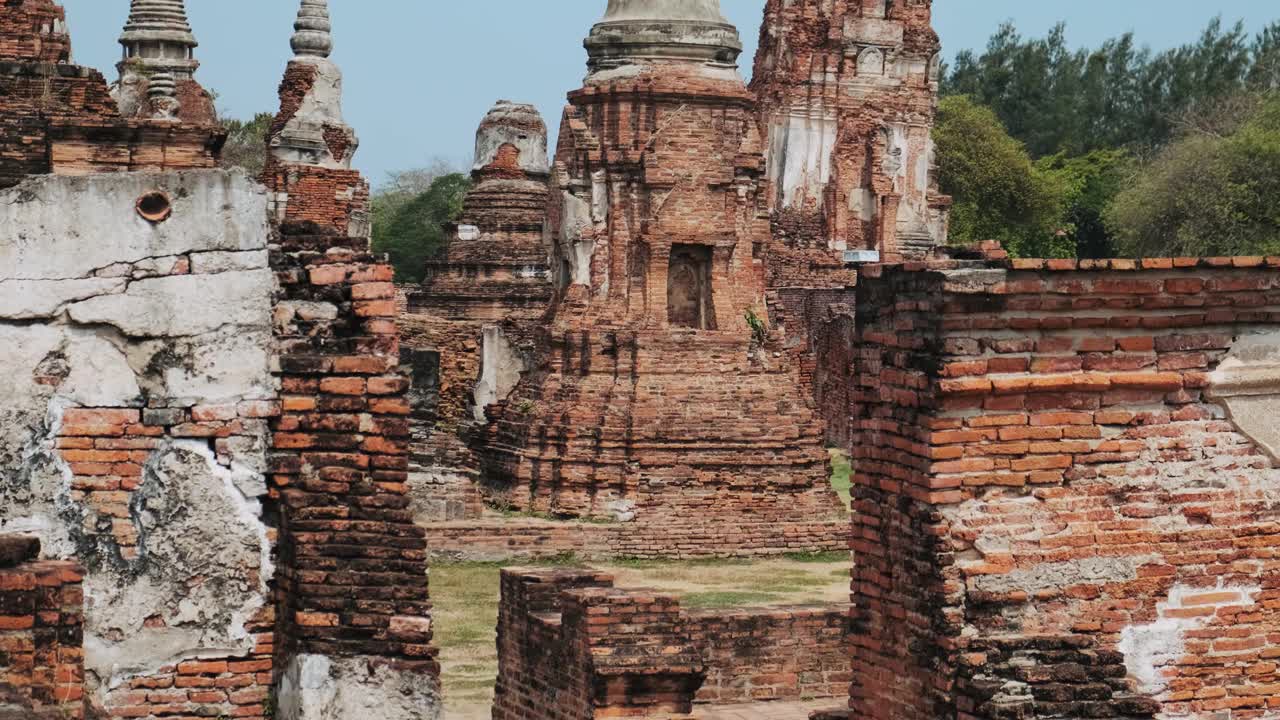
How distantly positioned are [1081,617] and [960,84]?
68551 mm

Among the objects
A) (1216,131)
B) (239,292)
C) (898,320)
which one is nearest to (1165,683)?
(898,320)

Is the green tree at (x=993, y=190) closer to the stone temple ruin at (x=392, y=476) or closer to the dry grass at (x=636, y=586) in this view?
the dry grass at (x=636, y=586)

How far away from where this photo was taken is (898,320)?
7758 millimetres

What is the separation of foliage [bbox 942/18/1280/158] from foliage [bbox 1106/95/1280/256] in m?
30.6

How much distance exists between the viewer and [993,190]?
53.2 meters

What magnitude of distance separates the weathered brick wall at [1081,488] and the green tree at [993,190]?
4477cm

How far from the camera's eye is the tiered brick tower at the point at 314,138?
29.7 meters

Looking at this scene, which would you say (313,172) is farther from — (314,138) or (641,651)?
(641,651)

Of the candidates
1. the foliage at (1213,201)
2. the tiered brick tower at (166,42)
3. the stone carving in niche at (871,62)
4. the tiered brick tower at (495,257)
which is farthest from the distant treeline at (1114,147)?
the tiered brick tower at (166,42)

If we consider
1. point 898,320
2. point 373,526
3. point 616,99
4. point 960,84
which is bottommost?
point 373,526

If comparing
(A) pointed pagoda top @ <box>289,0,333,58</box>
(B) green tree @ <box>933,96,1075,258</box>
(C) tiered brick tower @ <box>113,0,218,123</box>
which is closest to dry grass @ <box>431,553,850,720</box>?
(C) tiered brick tower @ <box>113,0,218,123</box>

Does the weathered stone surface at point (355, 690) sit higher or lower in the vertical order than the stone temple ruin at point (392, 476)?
lower

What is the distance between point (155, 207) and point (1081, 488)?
9.52 ft

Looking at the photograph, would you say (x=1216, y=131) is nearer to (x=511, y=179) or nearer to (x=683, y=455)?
(x=511, y=179)
